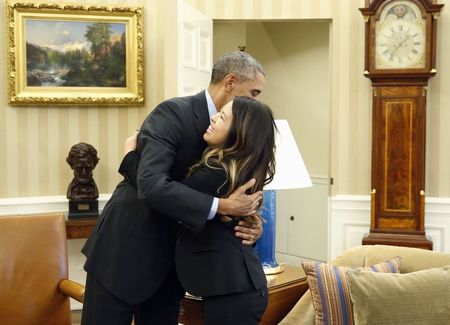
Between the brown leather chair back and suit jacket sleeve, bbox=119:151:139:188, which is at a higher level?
suit jacket sleeve, bbox=119:151:139:188

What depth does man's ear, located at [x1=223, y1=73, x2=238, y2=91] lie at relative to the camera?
Answer: 1.96 metres

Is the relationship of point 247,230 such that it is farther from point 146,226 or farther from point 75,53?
point 75,53

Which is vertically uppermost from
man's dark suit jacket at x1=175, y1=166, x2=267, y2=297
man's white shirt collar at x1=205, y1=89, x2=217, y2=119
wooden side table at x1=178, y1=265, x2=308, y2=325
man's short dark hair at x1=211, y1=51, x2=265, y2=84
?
man's short dark hair at x1=211, y1=51, x2=265, y2=84

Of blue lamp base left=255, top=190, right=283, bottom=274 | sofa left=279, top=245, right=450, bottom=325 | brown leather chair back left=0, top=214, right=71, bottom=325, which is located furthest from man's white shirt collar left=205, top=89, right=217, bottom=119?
brown leather chair back left=0, top=214, right=71, bottom=325

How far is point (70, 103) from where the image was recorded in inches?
169

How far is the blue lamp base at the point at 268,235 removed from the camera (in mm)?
2590

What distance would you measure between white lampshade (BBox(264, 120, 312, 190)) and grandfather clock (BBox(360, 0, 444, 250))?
5.89ft

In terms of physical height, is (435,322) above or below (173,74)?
below

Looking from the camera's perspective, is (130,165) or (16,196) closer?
(130,165)

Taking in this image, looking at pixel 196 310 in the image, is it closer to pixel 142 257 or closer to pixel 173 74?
pixel 142 257

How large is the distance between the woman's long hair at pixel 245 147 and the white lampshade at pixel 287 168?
69cm

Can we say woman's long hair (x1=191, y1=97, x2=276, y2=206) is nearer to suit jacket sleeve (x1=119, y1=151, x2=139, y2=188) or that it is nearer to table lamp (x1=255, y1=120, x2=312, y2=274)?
suit jacket sleeve (x1=119, y1=151, x2=139, y2=188)

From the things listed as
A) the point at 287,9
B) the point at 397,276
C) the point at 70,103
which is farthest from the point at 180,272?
the point at 287,9

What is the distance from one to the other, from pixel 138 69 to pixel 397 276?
2.67 metres
